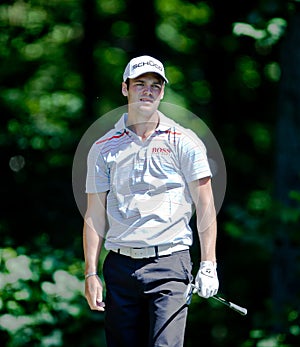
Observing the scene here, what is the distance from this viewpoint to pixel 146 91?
127 inches

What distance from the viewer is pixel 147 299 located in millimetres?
3275

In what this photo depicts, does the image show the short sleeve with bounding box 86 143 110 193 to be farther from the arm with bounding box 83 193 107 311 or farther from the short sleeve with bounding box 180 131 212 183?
the short sleeve with bounding box 180 131 212 183

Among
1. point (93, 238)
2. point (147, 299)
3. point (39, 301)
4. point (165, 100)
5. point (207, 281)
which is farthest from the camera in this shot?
point (165, 100)

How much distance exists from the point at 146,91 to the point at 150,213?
49 centimetres

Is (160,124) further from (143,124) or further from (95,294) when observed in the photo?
(95,294)

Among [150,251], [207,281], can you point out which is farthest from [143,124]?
[207,281]

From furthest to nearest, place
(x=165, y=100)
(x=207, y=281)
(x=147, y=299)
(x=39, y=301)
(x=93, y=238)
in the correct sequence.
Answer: (x=165, y=100)
(x=39, y=301)
(x=93, y=238)
(x=147, y=299)
(x=207, y=281)

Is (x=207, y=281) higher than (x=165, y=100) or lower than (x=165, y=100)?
lower

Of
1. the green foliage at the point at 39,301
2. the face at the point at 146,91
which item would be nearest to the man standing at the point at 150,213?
the face at the point at 146,91

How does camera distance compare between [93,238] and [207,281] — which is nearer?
[207,281]

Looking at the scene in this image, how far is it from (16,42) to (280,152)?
4.29 metres

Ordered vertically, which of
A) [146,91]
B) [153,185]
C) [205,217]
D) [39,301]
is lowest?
[39,301]

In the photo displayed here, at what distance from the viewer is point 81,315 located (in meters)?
6.18

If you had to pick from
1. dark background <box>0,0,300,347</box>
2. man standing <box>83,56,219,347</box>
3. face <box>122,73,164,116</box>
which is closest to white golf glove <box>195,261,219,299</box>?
man standing <box>83,56,219,347</box>
